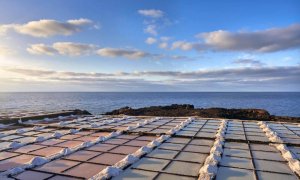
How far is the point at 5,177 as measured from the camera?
20.7ft

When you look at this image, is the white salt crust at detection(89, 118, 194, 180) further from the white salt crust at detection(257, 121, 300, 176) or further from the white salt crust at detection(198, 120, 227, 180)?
the white salt crust at detection(257, 121, 300, 176)


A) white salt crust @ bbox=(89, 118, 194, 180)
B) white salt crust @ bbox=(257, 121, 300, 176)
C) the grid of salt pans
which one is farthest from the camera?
white salt crust @ bbox=(257, 121, 300, 176)

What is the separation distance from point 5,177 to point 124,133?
20.6ft

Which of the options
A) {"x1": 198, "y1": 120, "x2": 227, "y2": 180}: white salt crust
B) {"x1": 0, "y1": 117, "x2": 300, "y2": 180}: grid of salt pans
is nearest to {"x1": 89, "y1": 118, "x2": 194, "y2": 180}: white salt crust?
{"x1": 0, "y1": 117, "x2": 300, "y2": 180}: grid of salt pans

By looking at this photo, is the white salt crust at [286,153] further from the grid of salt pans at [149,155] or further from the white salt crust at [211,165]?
the white salt crust at [211,165]

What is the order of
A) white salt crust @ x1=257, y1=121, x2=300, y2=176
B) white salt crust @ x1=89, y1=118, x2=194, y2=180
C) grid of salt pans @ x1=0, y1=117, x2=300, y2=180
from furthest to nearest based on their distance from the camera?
white salt crust @ x1=257, y1=121, x2=300, y2=176
grid of salt pans @ x1=0, y1=117, x2=300, y2=180
white salt crust @ x1=89, y1=118, x2=194, y2=180

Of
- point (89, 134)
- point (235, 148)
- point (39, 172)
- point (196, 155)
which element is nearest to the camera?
point (39, 172)

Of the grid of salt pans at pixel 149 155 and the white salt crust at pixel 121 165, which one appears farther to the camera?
the grid of salt pans at pixel 149 155

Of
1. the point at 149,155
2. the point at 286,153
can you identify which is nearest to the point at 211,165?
the point at 149,155

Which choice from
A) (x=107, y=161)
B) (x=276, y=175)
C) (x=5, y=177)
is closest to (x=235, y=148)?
(x=276, y=175)

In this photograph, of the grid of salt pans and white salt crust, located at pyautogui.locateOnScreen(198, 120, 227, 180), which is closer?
white salt crust, located at pyautogui.locateOnScreen(198, 120, 227, 180)

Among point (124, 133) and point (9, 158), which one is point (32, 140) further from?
point (124, 133)

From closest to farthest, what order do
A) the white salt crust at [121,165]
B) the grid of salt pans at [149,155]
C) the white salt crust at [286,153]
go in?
the white salt crust at [121,165], the grid of salt pans at [149,155], the white salt crust at [286,153]

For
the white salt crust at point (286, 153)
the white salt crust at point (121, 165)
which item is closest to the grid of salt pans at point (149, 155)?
the white salt crust at point (121, 165)
